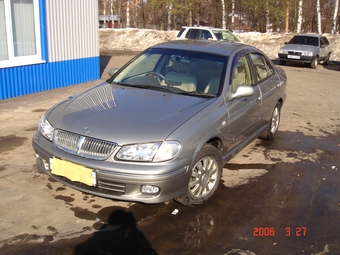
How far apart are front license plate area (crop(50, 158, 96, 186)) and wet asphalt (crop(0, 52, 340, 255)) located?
1.52 ft

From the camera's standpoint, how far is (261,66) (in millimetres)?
5922

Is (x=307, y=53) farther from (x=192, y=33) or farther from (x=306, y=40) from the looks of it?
(x=192, y=33)

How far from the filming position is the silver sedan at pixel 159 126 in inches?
138

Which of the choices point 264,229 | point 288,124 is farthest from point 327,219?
point 288,124

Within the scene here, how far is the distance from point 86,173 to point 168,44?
2.70m

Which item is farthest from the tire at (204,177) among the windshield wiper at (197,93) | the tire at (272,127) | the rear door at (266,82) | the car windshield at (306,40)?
the car windshield at (306,40)

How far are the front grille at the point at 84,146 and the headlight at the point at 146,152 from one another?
0.40 ft

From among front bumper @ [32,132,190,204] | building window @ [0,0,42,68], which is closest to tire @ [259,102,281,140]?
front bumper @ [32,132,190,204]

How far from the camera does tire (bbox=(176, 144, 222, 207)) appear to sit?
3.94 m

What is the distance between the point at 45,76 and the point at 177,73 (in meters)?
5.94

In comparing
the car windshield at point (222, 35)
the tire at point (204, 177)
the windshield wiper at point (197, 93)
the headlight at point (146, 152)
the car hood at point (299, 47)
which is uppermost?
the car windshield at point (222, 35)

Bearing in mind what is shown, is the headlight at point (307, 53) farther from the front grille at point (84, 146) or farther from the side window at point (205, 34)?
the front grille at point (84, 146)

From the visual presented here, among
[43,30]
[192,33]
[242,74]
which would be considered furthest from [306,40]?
[242,74]

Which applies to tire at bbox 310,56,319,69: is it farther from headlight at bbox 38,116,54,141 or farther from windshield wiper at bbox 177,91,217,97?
headlight at bbox 38,116,54,141
